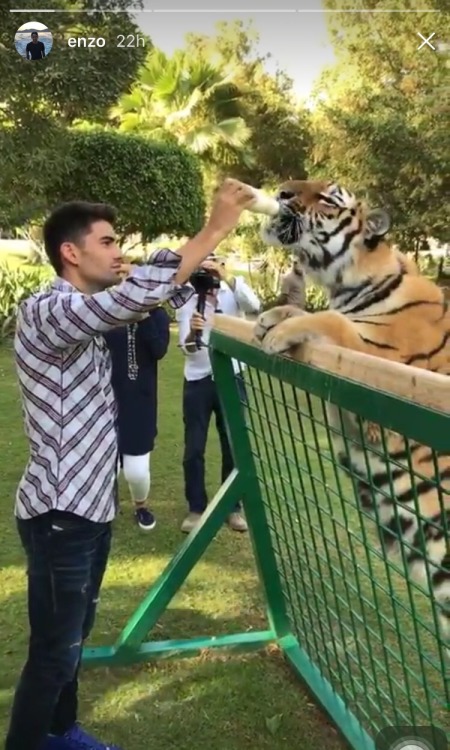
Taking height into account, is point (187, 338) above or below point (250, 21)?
below

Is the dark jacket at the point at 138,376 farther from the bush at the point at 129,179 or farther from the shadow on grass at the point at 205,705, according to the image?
the bush at the point at 129,179

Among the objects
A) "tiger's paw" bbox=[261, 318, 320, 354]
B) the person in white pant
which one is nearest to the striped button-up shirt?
"tiger's paw" bbox=[261, 318, 320, 354]

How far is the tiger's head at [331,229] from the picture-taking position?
2750 millimetres

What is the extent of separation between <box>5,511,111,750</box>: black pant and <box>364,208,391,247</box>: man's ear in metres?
1.37

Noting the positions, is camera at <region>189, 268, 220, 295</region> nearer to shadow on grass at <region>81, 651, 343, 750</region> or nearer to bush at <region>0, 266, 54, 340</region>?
shadow on grass at <region>81, 651, 343, 750</region>

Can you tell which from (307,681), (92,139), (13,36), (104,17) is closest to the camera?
(307,681)

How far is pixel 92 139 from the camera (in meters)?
15.2

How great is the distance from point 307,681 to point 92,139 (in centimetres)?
1381

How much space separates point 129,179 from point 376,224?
13457 mm

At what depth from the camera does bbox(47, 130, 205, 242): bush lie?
15.2 m

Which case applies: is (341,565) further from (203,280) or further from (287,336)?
(203,280)

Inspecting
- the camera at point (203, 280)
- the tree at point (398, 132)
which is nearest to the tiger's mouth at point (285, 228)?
the camera at point (203, 280)

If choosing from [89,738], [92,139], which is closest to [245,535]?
[89,738]

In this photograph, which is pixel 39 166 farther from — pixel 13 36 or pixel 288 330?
pixel 288 330
